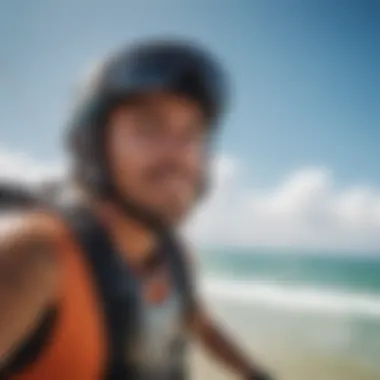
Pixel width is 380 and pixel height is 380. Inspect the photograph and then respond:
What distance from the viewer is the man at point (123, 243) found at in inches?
34.6

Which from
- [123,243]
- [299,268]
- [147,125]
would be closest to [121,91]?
[147,125]

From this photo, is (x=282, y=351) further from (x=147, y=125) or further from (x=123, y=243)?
(x=147, y=125)

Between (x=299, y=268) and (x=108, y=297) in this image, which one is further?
(x=299, y=268)

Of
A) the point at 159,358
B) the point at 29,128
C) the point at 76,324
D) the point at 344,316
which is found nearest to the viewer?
the point at 76,324

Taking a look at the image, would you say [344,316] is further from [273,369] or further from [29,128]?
[29,128]

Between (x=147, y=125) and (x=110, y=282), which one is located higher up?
(x=147, y=125)

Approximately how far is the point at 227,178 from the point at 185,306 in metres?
0.26

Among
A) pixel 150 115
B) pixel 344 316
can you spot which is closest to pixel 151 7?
pixel 150 115

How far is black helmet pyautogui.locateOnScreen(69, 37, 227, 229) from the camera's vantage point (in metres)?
1.03

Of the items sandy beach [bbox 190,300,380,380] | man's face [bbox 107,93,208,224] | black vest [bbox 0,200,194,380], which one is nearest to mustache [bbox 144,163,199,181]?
man's face [bbox 107,93,208,224]

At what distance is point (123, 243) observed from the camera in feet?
3.27

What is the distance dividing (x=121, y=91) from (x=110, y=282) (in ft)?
1.09

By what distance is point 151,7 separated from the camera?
46.1 inches

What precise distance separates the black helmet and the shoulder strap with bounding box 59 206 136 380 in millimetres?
79
